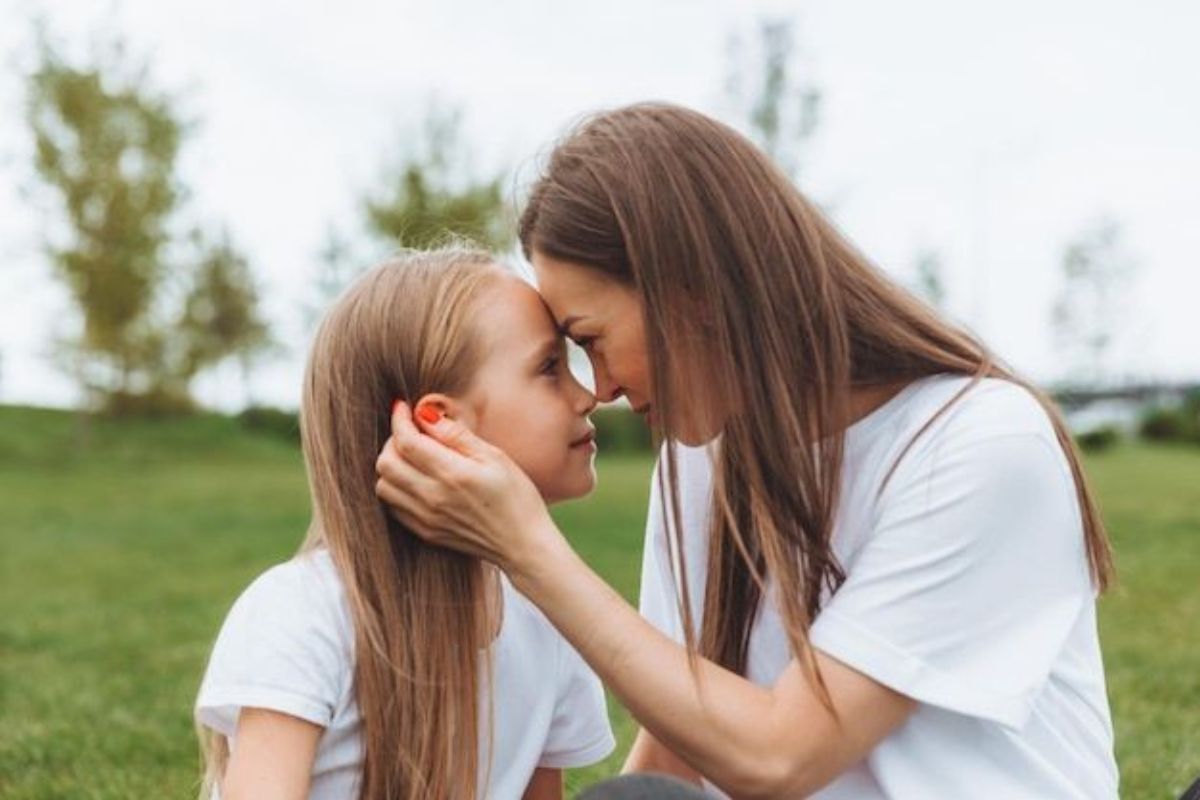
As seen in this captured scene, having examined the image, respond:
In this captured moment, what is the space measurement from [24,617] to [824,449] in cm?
676

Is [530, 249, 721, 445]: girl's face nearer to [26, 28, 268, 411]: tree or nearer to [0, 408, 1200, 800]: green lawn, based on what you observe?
[0, 408, 1200, 800]: green lawn

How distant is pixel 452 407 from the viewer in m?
2.39

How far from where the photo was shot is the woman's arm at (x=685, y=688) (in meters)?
1.98

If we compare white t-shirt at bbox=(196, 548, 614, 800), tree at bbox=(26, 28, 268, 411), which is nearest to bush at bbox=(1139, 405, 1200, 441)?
tree at bbox=(26, 28, 268, 411)

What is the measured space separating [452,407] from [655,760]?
2.49 feet

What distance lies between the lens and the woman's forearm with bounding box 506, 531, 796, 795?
1979mm

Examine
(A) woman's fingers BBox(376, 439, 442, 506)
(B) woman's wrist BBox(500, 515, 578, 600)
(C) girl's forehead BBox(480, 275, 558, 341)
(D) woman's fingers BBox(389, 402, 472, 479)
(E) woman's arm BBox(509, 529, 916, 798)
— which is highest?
(C) girl's forehead BBox(480, 275, 558, 341)

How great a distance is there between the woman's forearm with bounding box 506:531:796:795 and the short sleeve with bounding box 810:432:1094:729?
0.49 ft

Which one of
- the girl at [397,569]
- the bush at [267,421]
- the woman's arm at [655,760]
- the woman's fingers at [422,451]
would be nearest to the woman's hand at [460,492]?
the woman's fingers at [422,451]

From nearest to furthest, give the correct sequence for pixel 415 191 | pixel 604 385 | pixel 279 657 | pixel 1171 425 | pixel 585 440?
pixel 279 657 < pixel 604 385 < pixel 585 440 < pixel 415 191 < pixel 1171 425

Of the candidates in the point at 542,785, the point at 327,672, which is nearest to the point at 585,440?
the point at 327,672

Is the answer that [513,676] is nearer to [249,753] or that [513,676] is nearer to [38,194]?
[249,753]

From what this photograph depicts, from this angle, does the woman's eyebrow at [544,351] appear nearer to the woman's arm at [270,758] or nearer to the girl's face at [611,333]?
the girl's face at [611,333]

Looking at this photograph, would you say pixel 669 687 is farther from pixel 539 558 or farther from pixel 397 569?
pixel 397 569
